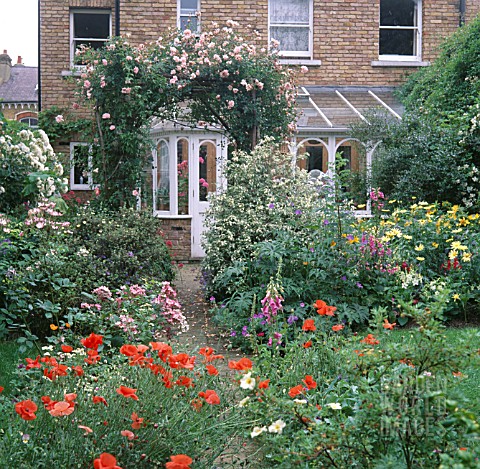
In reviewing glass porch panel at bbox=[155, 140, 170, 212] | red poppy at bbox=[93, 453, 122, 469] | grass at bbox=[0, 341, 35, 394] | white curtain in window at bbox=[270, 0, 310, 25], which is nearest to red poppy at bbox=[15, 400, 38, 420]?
red poppy at bbox=[93, 453, 122, 469]

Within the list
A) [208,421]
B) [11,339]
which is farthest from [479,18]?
[208,421]

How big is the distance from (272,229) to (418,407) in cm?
605

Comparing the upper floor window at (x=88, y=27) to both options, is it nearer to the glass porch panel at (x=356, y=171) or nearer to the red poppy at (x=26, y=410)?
the glass porch panel at (x=356, y=171)

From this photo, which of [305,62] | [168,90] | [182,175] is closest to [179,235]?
[182,175]

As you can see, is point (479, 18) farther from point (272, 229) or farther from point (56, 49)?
point (56, 49)

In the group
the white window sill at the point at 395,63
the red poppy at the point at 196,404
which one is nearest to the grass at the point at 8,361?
the red poppy at the point at 196,404

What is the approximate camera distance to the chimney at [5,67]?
5275 centimetres

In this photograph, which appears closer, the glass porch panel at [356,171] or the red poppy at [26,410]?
the red poppy at [26,410]

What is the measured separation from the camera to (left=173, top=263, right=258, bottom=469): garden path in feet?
13.2

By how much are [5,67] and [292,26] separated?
42.8m

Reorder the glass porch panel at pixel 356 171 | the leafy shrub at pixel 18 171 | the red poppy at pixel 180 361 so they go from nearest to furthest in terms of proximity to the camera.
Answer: the red poppy at pixel 180 361, the leafy shrub at pixel 18 171, the glass porch panel at pixel 356 171

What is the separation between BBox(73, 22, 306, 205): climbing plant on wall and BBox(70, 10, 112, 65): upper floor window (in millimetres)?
5188

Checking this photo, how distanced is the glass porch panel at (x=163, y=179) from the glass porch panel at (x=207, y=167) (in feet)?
2.39

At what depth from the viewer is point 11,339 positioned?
648 centimetres
